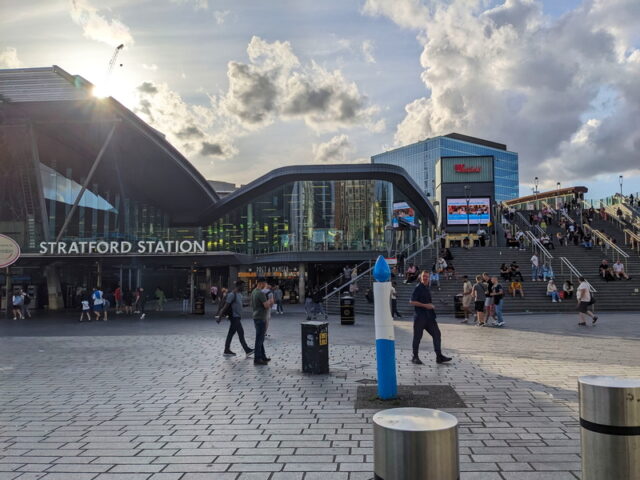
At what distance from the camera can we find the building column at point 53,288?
29.6 metres

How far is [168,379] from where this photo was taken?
862cm

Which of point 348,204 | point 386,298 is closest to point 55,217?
point 348,204

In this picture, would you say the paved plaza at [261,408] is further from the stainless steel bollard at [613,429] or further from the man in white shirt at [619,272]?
the man in white shirt at [619,272]

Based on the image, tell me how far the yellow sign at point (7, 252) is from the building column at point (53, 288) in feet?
42.1

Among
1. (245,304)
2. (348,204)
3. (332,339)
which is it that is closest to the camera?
(332,339)

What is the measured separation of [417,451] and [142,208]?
4573cm

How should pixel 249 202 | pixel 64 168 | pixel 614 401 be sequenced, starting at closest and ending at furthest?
pixel 614 401 < pixel 64 168 < pixel 249 202

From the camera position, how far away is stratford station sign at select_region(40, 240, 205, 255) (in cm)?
2556

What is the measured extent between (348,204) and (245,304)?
38.8 ft

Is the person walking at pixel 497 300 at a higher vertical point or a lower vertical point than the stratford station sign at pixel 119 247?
lower

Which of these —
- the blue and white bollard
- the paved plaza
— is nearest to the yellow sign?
the paved plaza

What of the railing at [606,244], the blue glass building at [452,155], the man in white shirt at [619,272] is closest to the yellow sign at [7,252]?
the man in white shirt at [619,272]

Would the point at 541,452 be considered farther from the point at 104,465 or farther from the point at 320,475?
the point at 104,465

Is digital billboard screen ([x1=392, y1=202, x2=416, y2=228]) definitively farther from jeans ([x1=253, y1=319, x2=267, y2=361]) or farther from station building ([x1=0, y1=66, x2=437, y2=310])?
jeans ([x1=253, y1=319, x2=267, y2=361])
